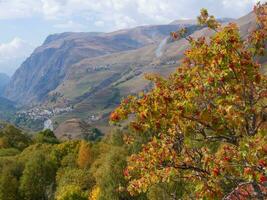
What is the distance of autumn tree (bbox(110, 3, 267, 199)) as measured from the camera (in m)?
17.1

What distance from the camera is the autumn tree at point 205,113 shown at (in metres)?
17.1

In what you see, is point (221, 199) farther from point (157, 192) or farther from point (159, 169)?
point (157, 192)

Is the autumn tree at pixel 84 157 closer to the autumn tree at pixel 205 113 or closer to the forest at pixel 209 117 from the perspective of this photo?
the forest at pixel 209 117

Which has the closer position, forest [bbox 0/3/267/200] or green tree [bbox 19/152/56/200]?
forest [bbox 0/3/267/200]

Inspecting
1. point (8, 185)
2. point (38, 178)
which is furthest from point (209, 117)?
point (38, 178)

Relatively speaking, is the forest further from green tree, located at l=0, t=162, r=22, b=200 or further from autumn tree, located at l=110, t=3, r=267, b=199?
green tree, located at l=0, t=162, r=22, b=200

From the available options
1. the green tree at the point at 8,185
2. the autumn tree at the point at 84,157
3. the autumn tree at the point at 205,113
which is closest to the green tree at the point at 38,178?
the green tree at the point at 8,185

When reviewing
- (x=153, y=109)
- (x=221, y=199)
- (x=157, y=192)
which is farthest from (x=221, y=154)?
(x=157, y=192)

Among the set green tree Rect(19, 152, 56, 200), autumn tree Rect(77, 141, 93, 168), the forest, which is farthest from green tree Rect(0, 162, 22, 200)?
the forest

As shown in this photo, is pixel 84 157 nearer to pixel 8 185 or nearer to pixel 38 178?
pixel 38 178

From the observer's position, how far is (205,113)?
18.0 meters

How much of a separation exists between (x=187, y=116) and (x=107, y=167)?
6742 centimetres

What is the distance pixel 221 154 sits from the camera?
17.8 m

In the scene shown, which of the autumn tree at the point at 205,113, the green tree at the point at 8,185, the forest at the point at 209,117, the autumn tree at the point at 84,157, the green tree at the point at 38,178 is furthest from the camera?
the autumn tree at the point at 84,157
